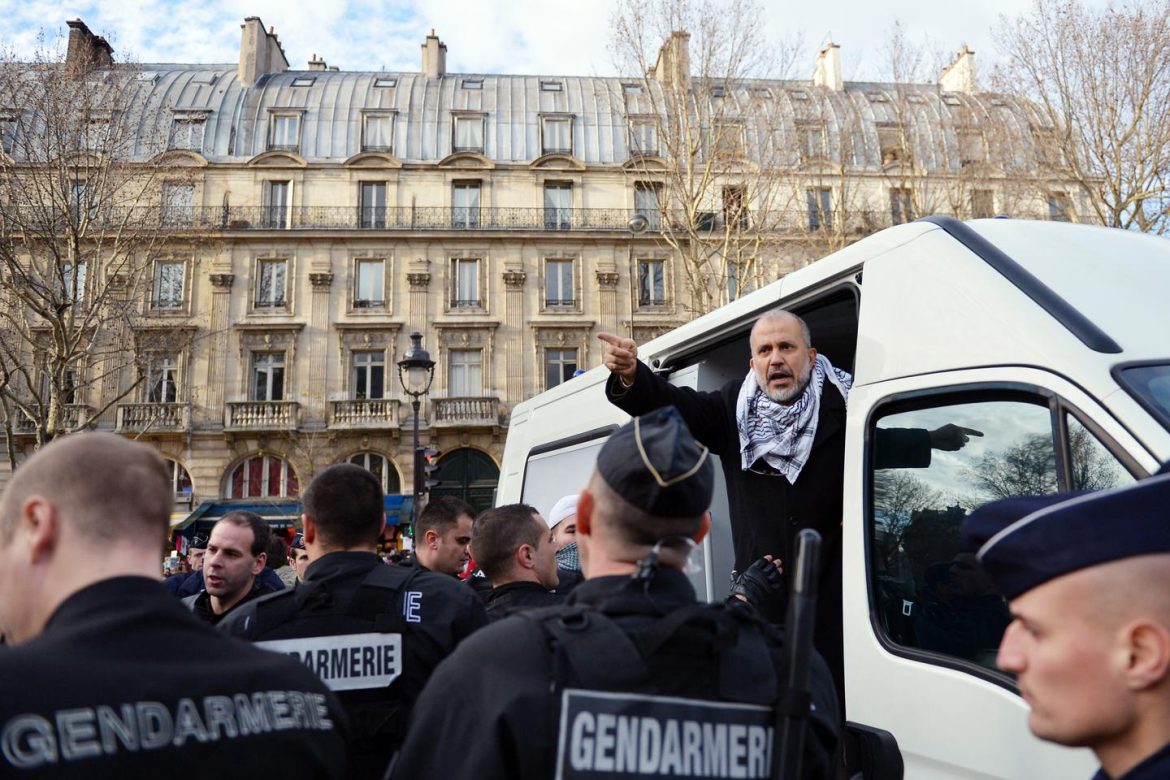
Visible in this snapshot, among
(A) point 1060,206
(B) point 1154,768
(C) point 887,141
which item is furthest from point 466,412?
(B) point 1154,768

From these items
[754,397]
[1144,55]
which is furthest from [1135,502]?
[1144,55]

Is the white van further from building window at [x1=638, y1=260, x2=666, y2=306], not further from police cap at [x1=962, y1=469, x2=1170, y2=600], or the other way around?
building window at [x1=638, y1=260, x2=666, y2=306]

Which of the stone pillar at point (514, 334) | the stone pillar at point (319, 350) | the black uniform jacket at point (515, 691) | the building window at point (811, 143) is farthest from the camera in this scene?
the stone pillar at point (514, 334)

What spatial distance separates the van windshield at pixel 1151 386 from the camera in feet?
8.20

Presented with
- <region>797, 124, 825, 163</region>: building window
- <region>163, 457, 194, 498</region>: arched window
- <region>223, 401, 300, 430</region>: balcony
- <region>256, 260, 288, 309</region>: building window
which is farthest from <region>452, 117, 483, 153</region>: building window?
<region>797, 124, 825, 163</region>: building window

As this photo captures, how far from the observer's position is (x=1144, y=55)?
14953 millimetres

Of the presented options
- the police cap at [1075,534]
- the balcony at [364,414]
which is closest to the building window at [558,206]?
the balcony at [364,414]

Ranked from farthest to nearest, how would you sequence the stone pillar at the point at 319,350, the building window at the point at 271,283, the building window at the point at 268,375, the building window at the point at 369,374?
the building window at the point at 271,283, the building window at the point at 369,374, the building window at the point at 268,375, the stone pillar at the point at 319,350

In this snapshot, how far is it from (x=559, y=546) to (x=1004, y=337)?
2999 mm

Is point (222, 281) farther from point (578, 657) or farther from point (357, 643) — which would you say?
point (578, 657)

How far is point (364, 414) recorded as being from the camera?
31.1m

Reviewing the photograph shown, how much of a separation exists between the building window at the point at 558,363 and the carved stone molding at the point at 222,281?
1131 cm

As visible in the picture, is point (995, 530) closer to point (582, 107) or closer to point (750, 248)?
point (750, 248)

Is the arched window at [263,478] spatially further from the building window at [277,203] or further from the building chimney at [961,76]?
the building chimney at [961,76]
